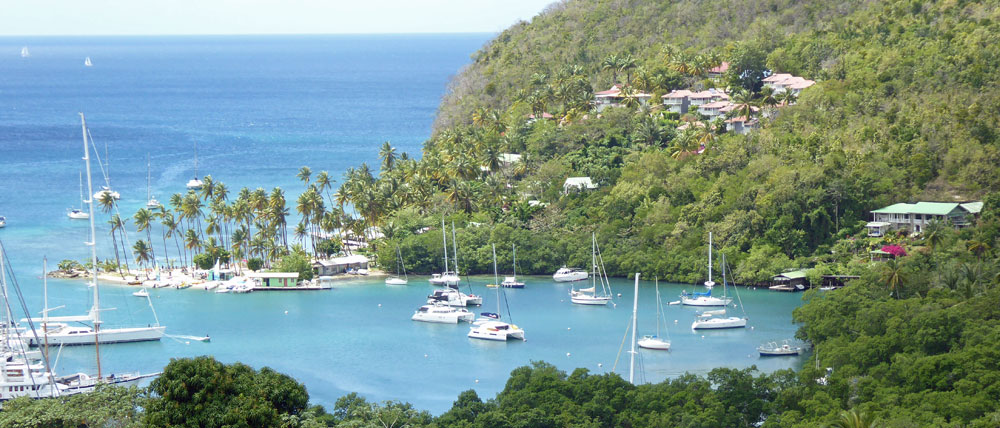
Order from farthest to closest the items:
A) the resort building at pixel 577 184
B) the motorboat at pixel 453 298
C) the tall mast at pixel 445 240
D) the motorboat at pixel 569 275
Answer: the resort building at pixel 577 184, the motorboat at pixel 569 275, the tall mast at pixel 445 240, the motorboat at pixel 453 298

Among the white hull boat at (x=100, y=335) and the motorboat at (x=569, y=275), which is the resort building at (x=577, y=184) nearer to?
the motorboat at (x=569, y=275)

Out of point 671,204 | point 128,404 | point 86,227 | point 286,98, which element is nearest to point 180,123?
point 286,98

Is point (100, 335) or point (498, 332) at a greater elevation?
point (100, 335)

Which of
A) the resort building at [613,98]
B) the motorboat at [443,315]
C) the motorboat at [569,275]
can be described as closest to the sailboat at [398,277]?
the motorboat at [443,315]

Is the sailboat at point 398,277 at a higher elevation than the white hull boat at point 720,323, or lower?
higher

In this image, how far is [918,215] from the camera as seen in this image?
2724 inches

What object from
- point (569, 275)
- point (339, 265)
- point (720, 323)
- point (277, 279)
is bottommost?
point (720, 323)

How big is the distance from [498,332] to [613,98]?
4021 cm

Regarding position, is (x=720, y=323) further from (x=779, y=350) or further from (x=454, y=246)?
(x=454, y=246)

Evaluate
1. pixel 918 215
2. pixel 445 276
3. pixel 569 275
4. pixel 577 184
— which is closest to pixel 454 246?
pixel 445 276

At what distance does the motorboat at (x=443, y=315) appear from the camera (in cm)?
6269

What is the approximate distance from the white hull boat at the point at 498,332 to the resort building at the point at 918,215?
915 inches

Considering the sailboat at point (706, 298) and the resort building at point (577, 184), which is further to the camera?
the resort building at point (577, 184)

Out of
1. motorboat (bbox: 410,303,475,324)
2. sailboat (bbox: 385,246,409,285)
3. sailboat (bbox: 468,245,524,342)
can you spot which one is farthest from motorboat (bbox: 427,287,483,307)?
sailboat (bbox: 385,246,409,285)
